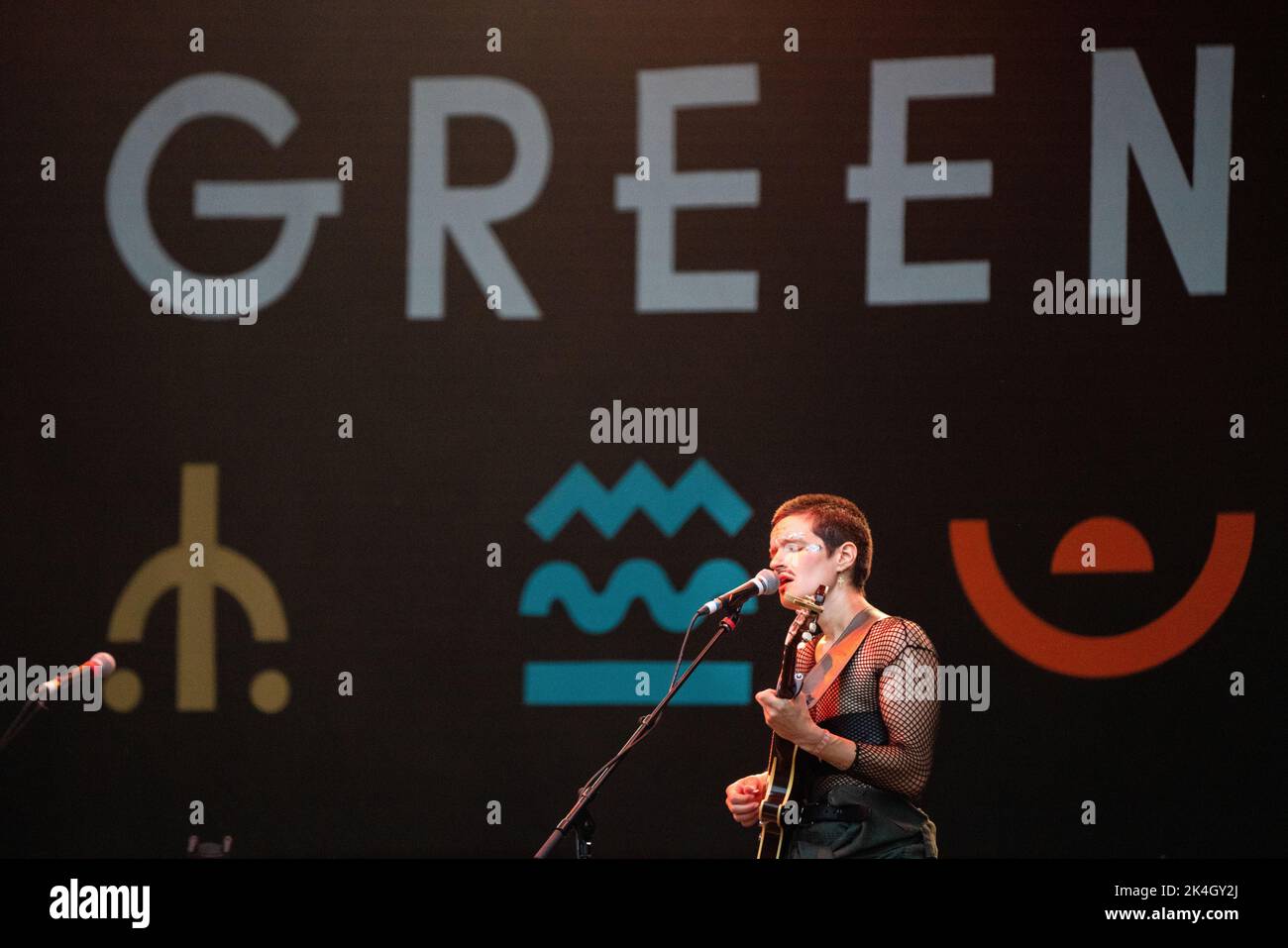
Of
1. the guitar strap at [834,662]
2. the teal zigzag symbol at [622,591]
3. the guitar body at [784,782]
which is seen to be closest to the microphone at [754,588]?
the guitar body at [784,782]

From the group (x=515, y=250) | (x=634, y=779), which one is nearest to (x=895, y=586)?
(x=634, y=779)

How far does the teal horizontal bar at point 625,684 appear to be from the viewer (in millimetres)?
4453

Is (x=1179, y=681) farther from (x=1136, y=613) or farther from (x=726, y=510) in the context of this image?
(x=726, y=510)

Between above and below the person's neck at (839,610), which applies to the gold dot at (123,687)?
below

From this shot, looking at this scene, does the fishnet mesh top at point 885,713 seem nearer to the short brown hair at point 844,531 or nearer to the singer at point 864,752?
the singer at point 864,752

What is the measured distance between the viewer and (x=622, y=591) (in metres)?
4.48

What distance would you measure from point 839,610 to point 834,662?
0.18 meters

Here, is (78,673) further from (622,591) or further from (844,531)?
(844,531)

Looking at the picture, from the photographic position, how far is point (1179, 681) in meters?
4.42

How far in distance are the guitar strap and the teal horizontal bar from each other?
87 cm

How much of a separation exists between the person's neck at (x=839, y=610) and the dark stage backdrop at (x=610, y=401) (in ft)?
2.45

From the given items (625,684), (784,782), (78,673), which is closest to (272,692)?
(78,673)

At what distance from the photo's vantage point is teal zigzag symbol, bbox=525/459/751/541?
4.48m

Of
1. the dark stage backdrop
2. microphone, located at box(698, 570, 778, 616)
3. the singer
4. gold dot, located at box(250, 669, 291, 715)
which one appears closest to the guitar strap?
the singer
